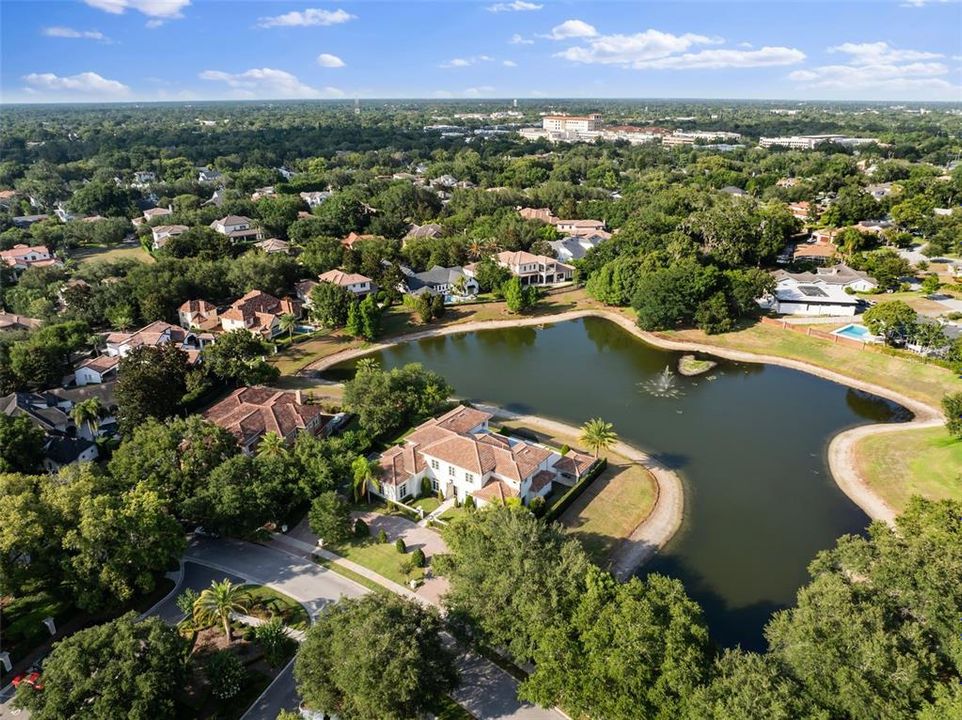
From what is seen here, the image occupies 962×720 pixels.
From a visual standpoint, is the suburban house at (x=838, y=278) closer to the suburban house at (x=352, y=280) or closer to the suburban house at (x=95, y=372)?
the suburban house at (x=352, y=280)

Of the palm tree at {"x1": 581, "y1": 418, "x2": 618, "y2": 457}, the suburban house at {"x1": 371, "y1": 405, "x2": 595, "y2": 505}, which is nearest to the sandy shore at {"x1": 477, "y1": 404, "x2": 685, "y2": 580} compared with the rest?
the palm tree at {"x1": 581, "y1": 418, "x2": 618, "y2": 457}

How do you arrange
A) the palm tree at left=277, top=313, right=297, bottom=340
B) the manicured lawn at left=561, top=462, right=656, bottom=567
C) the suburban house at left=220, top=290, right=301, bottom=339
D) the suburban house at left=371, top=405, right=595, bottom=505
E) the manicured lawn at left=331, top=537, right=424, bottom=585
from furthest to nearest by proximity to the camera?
the suburban house at left=220, top=290, right=301, bottom=339
the palm tree at left=277, top=313, right=297, bottom=340
the suburban house at left=371, top=405, right=595, bottom=505
the manicured lawn at left=561, top=462, right=656, bottom=567
the manicured lawn at left=331, top=537, right=424, bottom=585

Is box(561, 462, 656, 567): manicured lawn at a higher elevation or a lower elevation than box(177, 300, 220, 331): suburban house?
lower

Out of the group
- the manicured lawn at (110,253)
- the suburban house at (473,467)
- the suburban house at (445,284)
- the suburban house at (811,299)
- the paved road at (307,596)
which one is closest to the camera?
the paved road at (307,596)

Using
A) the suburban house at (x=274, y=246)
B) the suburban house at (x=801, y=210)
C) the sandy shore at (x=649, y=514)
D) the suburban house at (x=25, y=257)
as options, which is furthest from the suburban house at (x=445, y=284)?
the suburban house at (x=801, y=210)

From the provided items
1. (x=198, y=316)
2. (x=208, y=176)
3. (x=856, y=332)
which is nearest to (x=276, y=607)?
(x=198, y=316)

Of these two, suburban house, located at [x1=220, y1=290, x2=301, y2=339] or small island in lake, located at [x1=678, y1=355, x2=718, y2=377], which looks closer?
small island in lake, located at [x1=678, y1=355, x2=718, y2=377]

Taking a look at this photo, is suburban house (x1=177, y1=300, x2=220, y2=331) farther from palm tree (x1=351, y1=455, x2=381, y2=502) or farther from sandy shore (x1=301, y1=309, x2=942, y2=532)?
palm tree (x1=351, y1=455, x2=381, y2=502)

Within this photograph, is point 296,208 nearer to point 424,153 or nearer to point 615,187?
point 615,187
